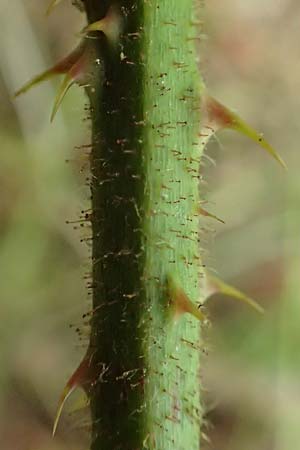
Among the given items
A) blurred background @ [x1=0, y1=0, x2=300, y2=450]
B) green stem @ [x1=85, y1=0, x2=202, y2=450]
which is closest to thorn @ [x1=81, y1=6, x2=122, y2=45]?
green stem @ [x1=85, y1=0, x2=202, y2=450]

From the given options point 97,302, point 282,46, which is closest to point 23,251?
point 282,46

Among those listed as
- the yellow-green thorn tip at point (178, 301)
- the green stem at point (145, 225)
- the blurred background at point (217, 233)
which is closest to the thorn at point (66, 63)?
the green stem at point (145, 225)

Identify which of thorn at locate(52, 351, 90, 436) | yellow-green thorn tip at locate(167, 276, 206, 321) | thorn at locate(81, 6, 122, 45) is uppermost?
thorn at locate(81, 6, 122, 45)

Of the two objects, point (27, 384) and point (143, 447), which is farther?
point (27, 384)

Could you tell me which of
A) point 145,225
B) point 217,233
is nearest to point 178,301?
point 145,225

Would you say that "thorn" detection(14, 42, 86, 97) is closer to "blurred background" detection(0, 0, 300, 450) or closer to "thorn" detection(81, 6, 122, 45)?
"thorn" detection(81, 6, 122, 45)

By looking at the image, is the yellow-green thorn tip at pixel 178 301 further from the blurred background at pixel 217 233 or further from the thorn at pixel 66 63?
the blurred background at pixel 217 233

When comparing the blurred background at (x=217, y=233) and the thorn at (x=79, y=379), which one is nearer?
the thorn at (x=79, y=379)

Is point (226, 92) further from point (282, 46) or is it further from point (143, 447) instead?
point (143, 447)

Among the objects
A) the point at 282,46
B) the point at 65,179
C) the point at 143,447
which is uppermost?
the point at 282,46
